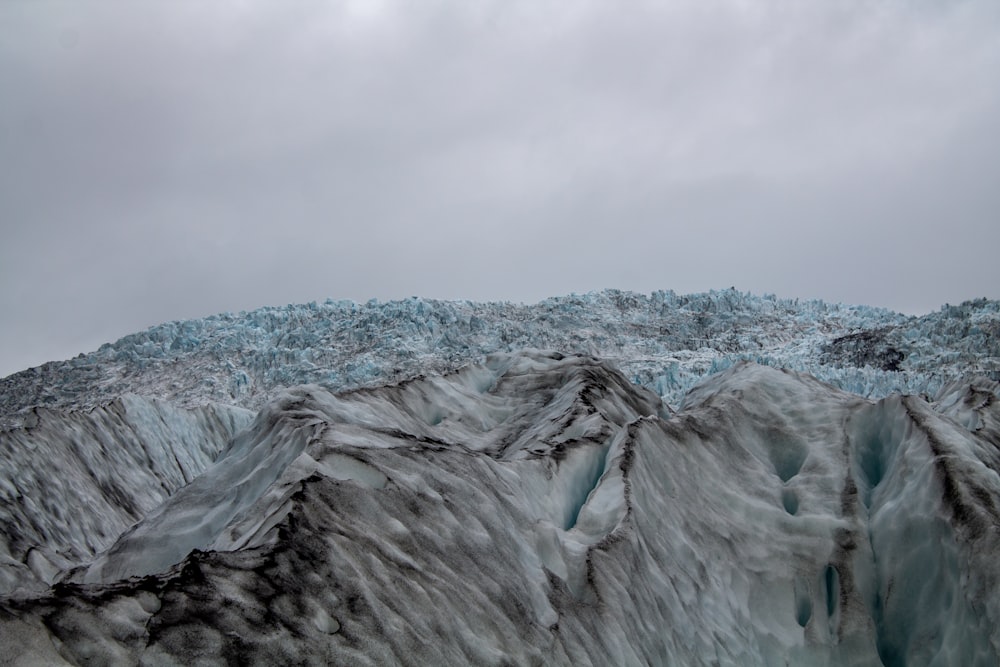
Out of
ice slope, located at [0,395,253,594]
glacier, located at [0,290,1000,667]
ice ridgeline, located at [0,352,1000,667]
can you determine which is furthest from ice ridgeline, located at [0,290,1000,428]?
ice ridgeline, located at [0,352,1000,667]

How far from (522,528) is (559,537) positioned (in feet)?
1.50

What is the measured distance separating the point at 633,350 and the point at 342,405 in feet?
115

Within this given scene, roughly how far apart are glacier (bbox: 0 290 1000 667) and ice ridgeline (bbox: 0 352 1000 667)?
2 cm

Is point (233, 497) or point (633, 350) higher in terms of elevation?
point (633, 350)

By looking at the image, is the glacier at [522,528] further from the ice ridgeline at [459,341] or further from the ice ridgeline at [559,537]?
the ice ridgeline at [459,341]

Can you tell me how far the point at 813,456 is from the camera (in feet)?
40.3

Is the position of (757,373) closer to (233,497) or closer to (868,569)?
(868,569)

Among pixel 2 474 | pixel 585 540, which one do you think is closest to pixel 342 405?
pixel 585 540

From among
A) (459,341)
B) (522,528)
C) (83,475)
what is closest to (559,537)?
(522,528)

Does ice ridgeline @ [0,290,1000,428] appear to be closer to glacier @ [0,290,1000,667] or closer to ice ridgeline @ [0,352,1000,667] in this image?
glacier @ [0,290,1000,667]

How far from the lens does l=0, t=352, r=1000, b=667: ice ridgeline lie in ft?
17.9

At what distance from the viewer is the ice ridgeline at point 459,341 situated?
123 feet

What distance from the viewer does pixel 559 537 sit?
28.0ft

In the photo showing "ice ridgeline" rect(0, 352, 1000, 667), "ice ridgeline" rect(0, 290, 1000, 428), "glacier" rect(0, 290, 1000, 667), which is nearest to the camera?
"ice ridgeline" rect(0, 352, 1000, 667)
